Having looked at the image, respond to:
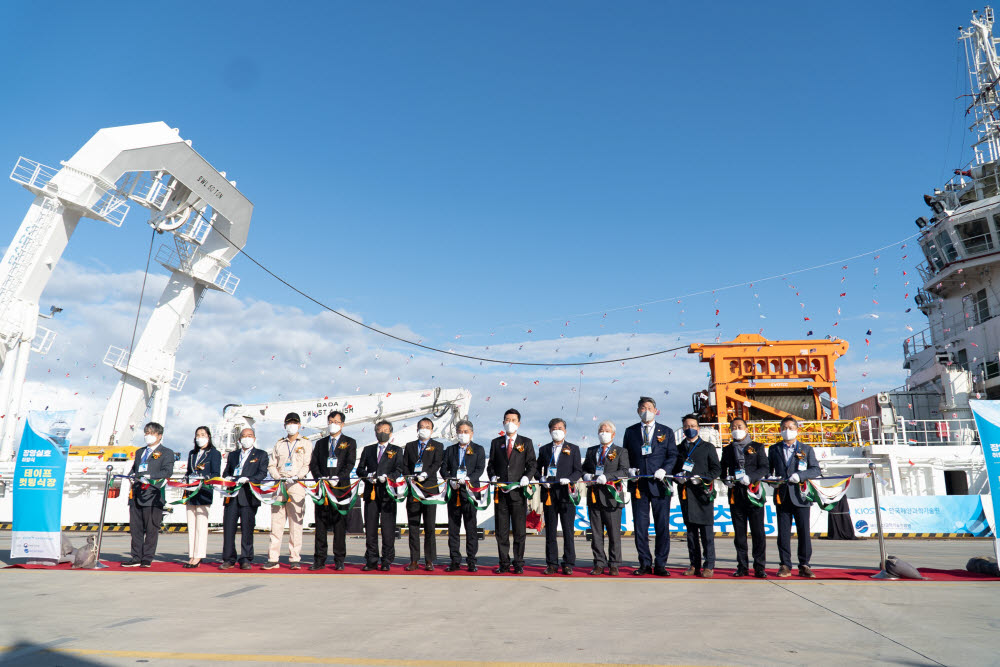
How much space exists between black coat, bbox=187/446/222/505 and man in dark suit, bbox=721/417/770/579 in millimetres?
7124

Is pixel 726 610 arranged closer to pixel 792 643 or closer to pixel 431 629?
pixel 792 643

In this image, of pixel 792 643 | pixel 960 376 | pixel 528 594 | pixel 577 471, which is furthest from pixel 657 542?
pixel 960 376

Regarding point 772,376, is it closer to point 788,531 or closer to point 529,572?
point 788,531

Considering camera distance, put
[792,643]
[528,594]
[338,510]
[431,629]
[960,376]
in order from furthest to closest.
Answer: [960,376] → [338,510] → [528,594] → [431,629] → [792,643]

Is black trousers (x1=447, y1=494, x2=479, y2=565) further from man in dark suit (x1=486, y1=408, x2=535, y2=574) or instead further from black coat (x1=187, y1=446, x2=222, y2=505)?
black coat (x1=187, y1=446, x2=222, y2=505)

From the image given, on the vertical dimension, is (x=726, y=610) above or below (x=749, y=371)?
below

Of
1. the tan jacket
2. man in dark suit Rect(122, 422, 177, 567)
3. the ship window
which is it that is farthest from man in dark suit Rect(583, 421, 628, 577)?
the ship window

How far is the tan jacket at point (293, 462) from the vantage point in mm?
9336

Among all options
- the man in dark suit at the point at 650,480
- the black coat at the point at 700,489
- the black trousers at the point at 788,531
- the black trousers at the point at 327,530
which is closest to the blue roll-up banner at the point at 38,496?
the black trousers at the point at 327,530

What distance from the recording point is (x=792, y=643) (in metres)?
4.40

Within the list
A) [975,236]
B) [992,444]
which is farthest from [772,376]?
[992,444]

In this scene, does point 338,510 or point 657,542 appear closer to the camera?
point 657,542

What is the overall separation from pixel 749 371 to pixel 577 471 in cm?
1497

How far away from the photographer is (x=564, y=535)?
8.63m
